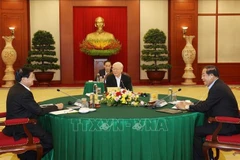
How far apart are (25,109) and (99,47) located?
30.7 ft

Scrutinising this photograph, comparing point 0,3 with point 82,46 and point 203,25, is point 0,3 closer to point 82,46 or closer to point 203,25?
point 82,46

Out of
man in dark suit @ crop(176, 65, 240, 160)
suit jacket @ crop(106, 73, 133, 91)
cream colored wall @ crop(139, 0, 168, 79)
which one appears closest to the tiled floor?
man in dark suit @ crop(176, 65, 240, 160)

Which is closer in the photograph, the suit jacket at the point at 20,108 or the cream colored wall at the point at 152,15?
the suit jacket at the point at 20,108

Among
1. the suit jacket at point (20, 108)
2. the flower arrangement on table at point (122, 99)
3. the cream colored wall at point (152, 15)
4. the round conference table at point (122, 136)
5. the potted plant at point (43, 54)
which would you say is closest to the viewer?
the round conference table at point (122, 136)

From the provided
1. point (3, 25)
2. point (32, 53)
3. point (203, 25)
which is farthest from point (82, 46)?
point (203, 25)

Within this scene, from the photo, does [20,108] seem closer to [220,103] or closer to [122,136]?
[122,136]

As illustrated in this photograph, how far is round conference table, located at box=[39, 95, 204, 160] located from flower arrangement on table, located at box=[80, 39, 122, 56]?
9.40m

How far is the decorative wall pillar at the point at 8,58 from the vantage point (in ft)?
42.5

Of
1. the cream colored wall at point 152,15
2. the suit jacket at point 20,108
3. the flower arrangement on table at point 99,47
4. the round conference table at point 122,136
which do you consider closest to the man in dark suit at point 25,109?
the suit jacket at point 20,108

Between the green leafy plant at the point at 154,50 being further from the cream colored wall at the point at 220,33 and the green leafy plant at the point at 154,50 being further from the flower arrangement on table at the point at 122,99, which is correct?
the flower arrangement on table at the point at 122,99

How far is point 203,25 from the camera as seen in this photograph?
47.7 ft

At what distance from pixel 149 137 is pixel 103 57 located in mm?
10119

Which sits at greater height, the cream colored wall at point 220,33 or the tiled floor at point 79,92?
the cream colored wall at point 220,33

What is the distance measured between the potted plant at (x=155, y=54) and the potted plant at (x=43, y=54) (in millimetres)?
3227
